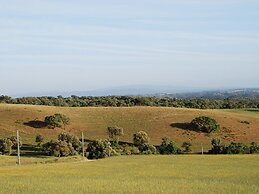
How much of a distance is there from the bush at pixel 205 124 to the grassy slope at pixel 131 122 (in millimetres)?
1442

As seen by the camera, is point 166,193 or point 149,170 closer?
point 166,193

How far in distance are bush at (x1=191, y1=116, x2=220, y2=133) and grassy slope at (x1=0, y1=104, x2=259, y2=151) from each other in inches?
56.8

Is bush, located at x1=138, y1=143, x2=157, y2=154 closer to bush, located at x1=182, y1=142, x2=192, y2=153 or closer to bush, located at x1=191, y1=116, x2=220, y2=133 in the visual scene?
bush, located at x1=182, y1=142, x2=192, y2=153

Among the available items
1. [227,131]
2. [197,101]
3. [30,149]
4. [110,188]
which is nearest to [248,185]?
[110,188]

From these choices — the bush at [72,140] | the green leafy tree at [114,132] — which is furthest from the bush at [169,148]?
the bush at [72,140]

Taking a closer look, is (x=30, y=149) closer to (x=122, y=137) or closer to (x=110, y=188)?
(x=122, y=137)

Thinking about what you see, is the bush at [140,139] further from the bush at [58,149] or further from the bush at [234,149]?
the bush at [58,149]

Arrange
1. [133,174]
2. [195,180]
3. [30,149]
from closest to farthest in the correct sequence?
[195,180] → [133,174] → [30,149]

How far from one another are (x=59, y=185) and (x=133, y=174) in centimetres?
1044

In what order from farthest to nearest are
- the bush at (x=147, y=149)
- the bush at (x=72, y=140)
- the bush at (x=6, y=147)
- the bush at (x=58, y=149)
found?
the bush at (x=147, y=149) < the bush at (x=72, y=140) < the bush at (x=6, y=147) < the bush at (x=58, y=149)

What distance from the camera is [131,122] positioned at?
98.9 meters

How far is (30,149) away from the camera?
2835 inches

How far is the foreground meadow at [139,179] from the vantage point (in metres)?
29.2

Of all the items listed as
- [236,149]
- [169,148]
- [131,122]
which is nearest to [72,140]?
[169,148]
